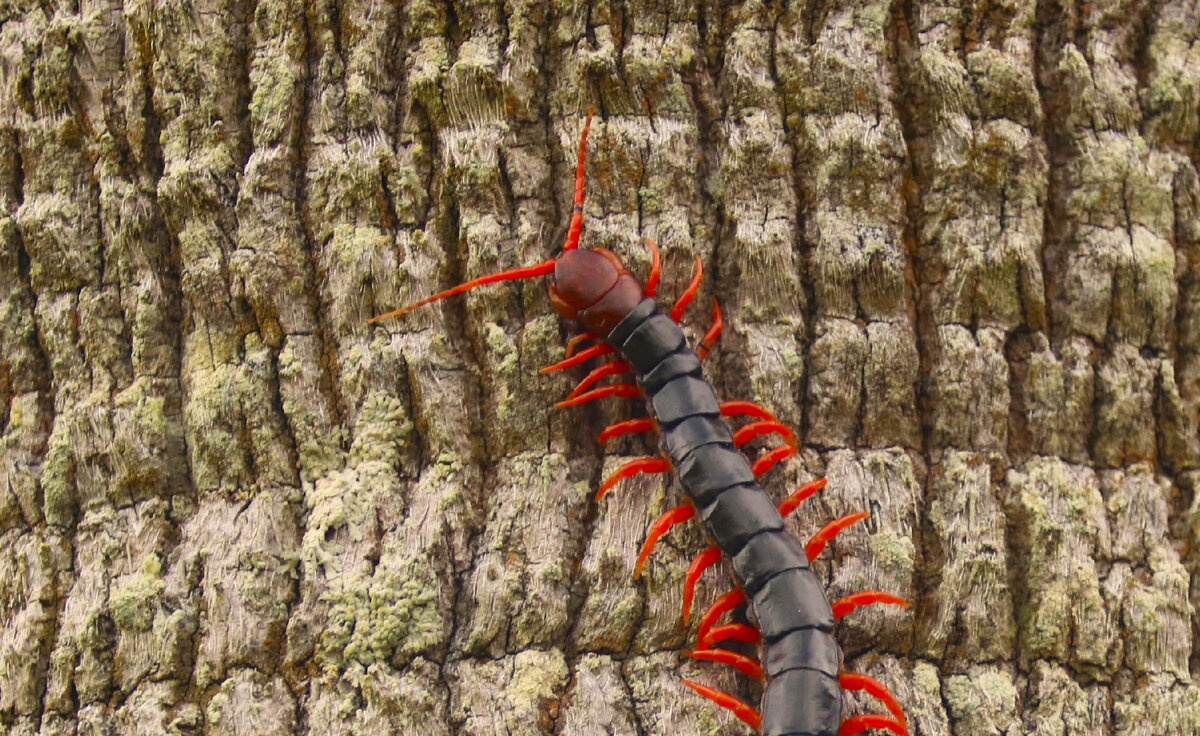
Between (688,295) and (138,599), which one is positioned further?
(688,295)

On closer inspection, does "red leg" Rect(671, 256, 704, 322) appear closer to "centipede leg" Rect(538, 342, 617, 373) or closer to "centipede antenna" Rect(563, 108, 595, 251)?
"centipede leg" Rect(538, 342, 617, 373)

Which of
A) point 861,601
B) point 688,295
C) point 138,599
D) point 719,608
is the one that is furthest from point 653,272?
point 138,599

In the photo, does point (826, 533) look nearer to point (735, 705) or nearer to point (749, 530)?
point (749, 530)

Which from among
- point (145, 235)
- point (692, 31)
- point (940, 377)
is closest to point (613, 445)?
point (940, 377)

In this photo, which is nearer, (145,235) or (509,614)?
(509,614)

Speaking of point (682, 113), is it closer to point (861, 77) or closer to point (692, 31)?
point (692, 31)

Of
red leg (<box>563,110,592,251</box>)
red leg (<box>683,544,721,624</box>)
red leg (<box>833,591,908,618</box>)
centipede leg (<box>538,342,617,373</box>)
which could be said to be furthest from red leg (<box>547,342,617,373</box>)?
red leg (<box>833,591,908,618</box>)

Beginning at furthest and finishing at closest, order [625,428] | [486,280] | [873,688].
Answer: [625,428], [486,280], [873,688]

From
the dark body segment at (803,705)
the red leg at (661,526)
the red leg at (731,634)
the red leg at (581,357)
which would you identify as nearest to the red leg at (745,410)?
the red leg at (661,526)
